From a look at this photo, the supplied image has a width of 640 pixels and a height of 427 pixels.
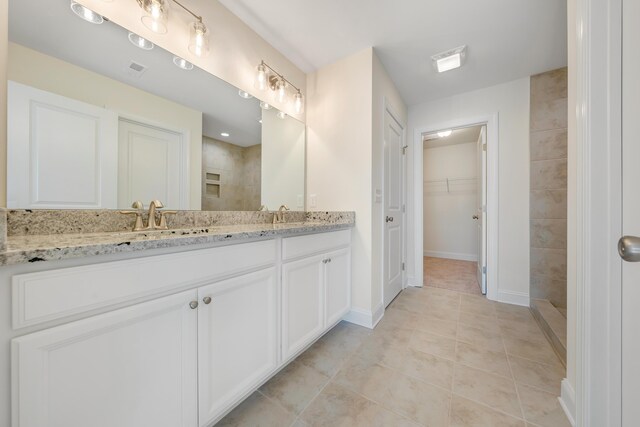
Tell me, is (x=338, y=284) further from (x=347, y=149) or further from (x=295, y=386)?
(x=347, y=149)

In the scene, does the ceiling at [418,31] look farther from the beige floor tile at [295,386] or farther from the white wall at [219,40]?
the beige floor tile at [295,386]

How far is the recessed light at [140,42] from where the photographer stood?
1.12 meters

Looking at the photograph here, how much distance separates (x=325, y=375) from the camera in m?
1.33

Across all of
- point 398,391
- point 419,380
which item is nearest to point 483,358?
point 419,380

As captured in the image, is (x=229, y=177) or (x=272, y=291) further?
(x=229, y=177)

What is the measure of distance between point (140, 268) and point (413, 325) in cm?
197

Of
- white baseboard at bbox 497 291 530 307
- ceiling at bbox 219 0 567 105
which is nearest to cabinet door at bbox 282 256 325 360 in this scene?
ceiling at bbox 219 0 567 105

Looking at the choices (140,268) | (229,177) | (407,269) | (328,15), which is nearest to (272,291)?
(140,268)

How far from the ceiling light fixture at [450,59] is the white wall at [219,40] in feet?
4.36

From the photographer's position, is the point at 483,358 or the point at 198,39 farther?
the point at 483,358

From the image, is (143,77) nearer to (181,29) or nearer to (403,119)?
(181,29)

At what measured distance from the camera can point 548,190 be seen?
218cm

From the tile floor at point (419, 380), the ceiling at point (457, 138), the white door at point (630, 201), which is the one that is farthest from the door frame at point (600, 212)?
the ceiling at point (457, 138)

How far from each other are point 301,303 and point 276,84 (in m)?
1.71
